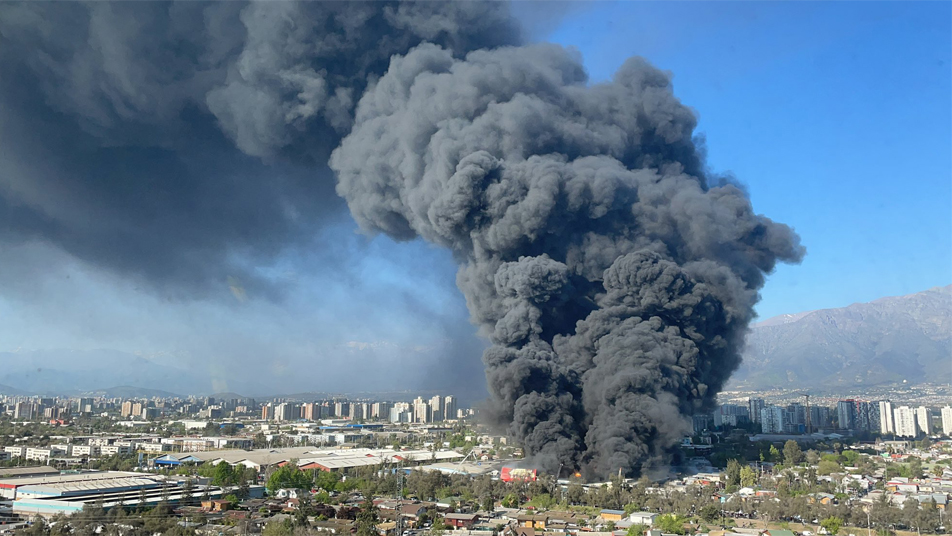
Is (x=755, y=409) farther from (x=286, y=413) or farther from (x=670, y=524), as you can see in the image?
(x=670, y=524)

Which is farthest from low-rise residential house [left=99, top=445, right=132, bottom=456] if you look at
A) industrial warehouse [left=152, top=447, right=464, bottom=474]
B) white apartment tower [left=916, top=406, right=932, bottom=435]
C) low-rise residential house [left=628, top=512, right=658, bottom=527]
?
white apartment tower [left=916, top=406, right=932, bottom=435]

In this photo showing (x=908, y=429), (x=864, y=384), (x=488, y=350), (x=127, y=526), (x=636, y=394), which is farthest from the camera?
(x=864, y=384)

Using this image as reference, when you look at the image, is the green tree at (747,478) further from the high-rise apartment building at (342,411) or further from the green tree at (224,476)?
the high-rise apartment building at (342,411)

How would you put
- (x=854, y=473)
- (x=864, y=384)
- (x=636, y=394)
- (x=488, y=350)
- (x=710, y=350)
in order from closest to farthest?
(x=636, y=394) < (x=488, y=350) < (x=710, y=350) < (x=854, y=473) < (x=864, y=384)

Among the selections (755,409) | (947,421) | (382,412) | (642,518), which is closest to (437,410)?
(382,412)

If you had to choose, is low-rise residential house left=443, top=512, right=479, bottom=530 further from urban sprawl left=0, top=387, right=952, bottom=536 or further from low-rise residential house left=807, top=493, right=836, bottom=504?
low-rise residential house left=807, top=493, right=836, bottom=504

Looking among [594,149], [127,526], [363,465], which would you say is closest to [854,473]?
[594,149]

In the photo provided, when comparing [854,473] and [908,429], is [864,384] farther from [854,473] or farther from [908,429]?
[854,473]
